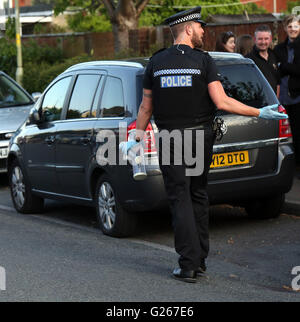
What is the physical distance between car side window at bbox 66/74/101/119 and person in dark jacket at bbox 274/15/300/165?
2.92 meters

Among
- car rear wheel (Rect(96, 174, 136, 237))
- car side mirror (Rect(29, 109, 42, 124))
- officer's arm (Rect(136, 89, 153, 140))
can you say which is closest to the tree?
car side mirror (Rect(29, 109, 42, 124))

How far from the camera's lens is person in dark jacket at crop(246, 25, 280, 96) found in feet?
36.4

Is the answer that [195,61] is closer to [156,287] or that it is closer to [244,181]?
[156,287]

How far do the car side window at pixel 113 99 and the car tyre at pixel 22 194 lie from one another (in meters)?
2.13

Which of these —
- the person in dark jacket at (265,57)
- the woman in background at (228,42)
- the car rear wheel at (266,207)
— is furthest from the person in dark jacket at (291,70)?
the car rear wheel at (266,207)

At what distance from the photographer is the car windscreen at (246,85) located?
29.3ft

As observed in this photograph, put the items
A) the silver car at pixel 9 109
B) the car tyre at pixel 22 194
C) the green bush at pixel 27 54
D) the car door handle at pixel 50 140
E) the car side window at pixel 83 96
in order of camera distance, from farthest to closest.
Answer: the green bush at pixel 27 54 → the silver car at pixel 9 109 → the car tyre at pixel 22 194 → the car door handle at pixel 50 140 → the car side window at pixel 83 96

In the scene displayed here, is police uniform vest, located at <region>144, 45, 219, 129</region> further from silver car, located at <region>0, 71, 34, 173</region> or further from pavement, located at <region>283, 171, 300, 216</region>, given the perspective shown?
silver car, located at <region>0, 71, 34, 173</region>

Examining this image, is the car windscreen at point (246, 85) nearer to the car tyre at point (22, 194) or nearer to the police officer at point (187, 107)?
the police officer at point (187, 107)

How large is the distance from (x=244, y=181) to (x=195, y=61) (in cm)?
236

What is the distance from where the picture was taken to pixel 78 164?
30.9 ft

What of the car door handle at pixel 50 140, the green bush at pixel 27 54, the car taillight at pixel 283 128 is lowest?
the green bush at pixel 27 54

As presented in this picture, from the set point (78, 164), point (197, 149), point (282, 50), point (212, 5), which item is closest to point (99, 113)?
point (78, 164)

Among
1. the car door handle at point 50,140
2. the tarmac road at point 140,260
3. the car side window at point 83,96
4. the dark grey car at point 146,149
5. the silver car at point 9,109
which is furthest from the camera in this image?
the silver car at point 9,109
